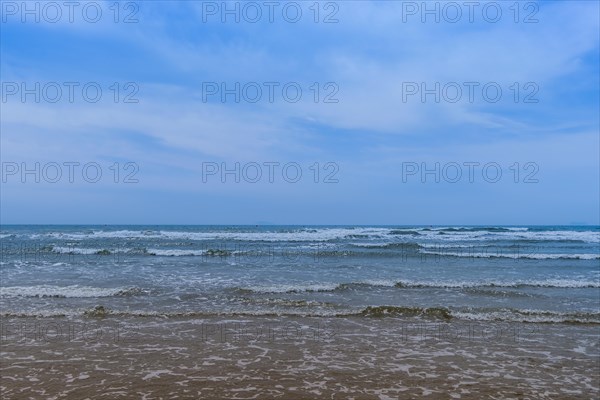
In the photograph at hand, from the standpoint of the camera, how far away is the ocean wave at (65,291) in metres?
13.5

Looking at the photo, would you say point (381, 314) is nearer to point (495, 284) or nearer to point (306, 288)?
point (306, 288)

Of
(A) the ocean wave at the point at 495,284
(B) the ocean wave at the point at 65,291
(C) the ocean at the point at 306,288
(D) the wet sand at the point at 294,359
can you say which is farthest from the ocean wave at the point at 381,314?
(A) the ocean wave at the point at 495,284

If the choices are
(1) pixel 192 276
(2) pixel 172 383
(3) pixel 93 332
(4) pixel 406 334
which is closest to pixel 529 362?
(4) pixel 406 334

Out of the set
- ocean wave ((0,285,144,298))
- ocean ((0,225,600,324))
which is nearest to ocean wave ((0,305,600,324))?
ocean ((0,225,600,324))

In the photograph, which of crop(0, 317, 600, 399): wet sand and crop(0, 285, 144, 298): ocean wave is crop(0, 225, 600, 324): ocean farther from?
crop(0, 317, 600, 399): wet sand

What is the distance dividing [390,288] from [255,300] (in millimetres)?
5147

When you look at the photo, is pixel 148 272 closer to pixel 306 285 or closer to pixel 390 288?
pixel 306 285

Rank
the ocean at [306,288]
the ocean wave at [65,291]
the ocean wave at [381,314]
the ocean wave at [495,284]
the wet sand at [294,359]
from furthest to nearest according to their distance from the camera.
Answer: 1. the ocean wave at [495,284]
2. the ocean wave at [65,291]
3. the ocean at [306,288]
4. the ocean wave at [381,314]
5. the wet sand at [294,359]

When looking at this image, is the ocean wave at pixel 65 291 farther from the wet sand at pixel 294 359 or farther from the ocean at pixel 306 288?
the wet sand at pixel 294 359

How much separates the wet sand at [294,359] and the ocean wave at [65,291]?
308 centimetres

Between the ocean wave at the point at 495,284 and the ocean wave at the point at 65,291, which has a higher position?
the ocean wave at the point at 65,291

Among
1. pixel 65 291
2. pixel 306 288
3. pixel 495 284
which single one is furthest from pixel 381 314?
pixel 65 291

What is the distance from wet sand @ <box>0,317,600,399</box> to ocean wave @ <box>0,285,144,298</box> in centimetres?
308

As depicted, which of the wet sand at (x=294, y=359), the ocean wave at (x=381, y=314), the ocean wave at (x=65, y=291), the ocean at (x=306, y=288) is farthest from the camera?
the ocean wave at (x=65, y=291)
